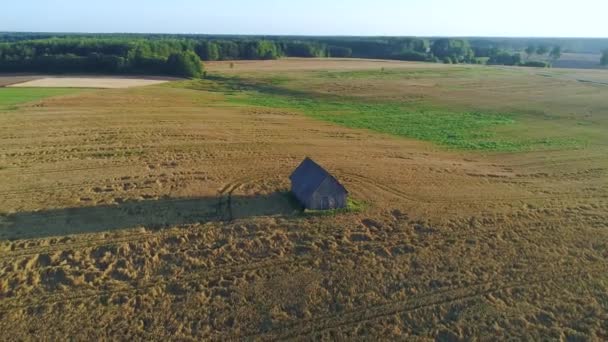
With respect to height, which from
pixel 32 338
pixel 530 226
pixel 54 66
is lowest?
pixel 32 338

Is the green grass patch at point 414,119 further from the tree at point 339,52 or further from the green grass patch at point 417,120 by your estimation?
the tree at point 339,52

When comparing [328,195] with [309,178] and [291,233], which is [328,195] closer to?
[309,178]

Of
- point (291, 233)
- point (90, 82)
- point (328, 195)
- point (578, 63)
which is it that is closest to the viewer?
point (291, 233)

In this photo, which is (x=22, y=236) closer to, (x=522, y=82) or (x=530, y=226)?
(x=530, y=226)

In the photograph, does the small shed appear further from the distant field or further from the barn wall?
the distant field

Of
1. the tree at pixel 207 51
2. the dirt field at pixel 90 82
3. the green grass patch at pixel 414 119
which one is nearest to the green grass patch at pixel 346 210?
the green grass patch at pixel 414 119

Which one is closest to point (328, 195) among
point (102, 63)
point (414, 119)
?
point (414, 119)

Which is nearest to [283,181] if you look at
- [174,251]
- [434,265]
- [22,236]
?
[174,251]
